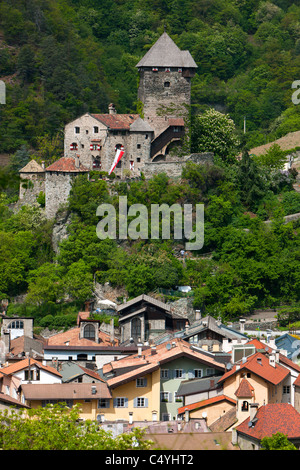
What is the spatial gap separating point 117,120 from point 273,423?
33546 millimetres

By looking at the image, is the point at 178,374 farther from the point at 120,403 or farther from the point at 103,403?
the point at 103,403

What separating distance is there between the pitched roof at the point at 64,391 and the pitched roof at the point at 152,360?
1.89 ft

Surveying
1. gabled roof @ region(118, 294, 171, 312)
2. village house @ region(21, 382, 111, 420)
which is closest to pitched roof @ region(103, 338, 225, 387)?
village house @ region(21, 382, 111, 420)

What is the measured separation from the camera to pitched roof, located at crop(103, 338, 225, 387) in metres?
49.1

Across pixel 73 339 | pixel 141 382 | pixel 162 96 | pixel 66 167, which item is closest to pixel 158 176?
pixel 162 96

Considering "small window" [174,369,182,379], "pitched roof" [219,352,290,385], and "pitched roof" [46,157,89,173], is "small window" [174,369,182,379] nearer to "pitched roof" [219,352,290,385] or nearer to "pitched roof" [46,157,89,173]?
"pitched roof" [219,352,290,385]

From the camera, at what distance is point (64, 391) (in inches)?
1889

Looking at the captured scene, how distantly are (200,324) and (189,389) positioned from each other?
11.5 metres

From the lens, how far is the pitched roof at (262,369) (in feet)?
155

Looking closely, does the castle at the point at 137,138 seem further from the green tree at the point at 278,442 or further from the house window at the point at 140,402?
the green tree at the point at 278,442

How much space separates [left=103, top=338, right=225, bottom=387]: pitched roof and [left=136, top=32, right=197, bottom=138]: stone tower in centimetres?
2090
